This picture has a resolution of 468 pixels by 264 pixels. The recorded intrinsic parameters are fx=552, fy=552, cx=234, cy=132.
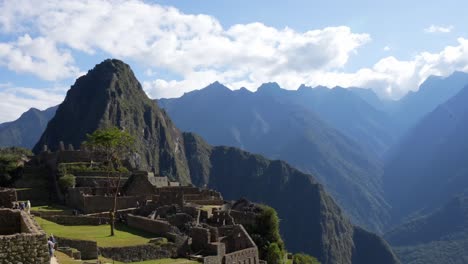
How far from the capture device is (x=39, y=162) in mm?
63906

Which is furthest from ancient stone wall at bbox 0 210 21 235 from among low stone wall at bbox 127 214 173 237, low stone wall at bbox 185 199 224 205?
low stone wall at bbox 185 199 224 205

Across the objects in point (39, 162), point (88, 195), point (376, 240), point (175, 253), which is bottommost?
point (376, 240)

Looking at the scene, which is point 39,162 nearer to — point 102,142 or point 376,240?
point 102,142

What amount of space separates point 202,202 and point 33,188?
53.8ft

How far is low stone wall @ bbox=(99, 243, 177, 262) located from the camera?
99.7ft

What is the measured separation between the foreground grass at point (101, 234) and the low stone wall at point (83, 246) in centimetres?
309

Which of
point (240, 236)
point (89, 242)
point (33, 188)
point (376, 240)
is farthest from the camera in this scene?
point (376, 240)

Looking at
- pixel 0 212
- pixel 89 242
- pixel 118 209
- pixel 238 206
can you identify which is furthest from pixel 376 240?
pixel 0 212

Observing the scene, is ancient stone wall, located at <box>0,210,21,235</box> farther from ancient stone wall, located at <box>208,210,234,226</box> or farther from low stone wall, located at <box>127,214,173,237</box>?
ancient stone wall, located at <box>208,210,234,226</box>

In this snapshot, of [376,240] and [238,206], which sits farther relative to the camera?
[376,240]

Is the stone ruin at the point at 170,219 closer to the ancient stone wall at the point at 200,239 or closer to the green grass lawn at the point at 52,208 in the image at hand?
the ancient stone wall at the point at 200,239

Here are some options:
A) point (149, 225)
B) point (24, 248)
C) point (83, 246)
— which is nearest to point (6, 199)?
point (83, 246)

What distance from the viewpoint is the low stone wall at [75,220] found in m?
39.3

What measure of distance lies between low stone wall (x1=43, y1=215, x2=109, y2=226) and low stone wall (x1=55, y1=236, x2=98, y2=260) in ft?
37.5
